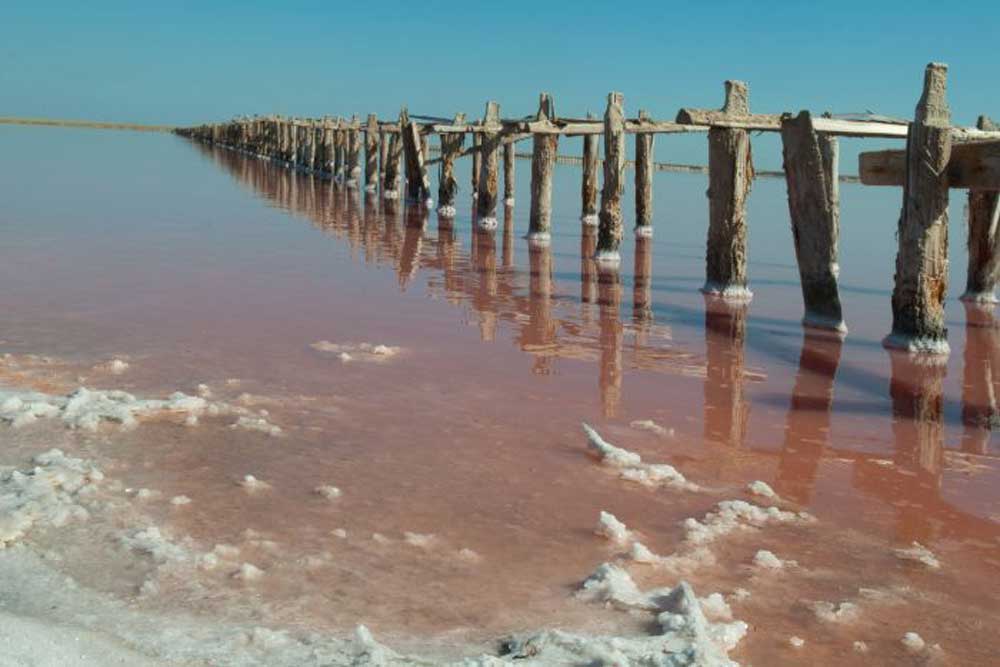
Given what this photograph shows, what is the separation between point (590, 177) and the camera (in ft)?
57.9

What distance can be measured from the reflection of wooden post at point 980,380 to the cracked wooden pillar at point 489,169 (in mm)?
8631

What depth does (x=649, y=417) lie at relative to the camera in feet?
16.9

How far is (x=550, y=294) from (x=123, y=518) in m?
6.48

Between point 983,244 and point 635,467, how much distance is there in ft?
22.6

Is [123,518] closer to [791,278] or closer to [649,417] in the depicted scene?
[649,417]

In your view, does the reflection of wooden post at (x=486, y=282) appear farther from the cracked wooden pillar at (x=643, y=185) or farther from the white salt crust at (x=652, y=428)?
the cracked wooden pillar at (x=643, y=185)

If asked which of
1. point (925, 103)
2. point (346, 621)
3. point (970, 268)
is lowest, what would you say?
point (346, 621)

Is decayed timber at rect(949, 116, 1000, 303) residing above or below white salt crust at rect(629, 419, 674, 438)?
A: above

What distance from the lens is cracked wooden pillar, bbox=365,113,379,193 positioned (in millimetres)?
23795

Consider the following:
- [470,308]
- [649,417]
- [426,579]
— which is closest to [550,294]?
[470,308]

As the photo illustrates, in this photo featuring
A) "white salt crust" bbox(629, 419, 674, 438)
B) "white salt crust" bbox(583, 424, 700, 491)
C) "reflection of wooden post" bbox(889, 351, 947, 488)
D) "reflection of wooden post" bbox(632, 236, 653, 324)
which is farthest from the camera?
"reflection of wooden post" bbox(632, 236, 653, 324)

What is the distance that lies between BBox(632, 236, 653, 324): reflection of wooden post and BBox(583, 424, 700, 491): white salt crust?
387 cm

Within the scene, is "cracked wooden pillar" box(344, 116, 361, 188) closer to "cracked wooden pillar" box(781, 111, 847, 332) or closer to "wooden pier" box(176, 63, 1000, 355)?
"wooden pier" box(176, 63, 1000, 355)

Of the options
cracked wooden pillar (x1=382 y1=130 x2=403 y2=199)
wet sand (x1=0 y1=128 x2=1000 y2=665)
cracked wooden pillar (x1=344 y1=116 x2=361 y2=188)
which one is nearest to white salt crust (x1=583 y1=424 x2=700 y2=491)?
wet sand (x1=0 y1=128 x2=1000 y2=665)
